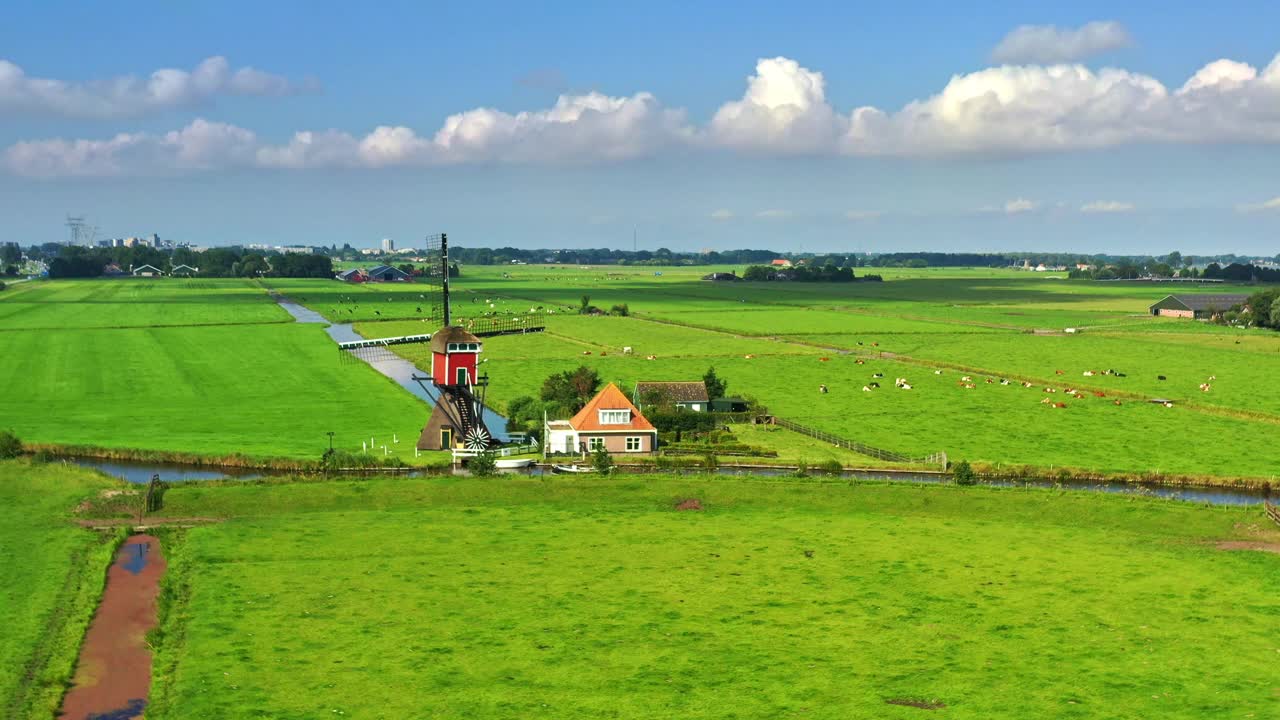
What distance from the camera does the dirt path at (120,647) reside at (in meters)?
34.0

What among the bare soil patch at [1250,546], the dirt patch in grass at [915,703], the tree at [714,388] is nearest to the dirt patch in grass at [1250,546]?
the bare soil patch at [1250,546]

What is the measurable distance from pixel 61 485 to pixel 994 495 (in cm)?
4846

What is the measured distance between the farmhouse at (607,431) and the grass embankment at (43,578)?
2553cm

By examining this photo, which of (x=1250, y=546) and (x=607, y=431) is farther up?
(x=607, y=431)

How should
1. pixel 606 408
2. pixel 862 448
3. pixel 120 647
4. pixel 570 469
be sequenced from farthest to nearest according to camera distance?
Answer: pixel 862 448, pixel 606 408, pixel 570 469, pixel 120 647

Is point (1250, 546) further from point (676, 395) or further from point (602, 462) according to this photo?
point (676, 395)

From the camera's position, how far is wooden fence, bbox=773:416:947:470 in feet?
231

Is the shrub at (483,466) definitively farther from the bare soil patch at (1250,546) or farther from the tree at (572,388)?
the bare soil patch at (1250,546)

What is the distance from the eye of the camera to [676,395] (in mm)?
84750

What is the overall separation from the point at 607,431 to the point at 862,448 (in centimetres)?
1633

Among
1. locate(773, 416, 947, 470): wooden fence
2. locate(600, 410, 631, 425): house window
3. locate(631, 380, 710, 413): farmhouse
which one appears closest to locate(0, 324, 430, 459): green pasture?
locate(600, 410, 631, 425): house window

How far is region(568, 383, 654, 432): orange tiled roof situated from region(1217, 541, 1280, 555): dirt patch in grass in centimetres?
3308

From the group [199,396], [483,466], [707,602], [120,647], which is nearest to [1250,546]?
[707,602]

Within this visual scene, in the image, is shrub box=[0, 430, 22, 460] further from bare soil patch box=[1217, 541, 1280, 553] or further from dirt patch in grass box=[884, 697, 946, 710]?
bare soil patch box=[1217, 541, 1280, 553]
